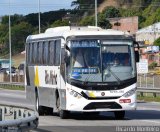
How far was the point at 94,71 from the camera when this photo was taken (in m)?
22.5

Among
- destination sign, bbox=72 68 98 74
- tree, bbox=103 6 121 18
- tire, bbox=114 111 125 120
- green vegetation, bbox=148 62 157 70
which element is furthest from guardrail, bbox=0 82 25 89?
tree, bbox=103 6 121 18

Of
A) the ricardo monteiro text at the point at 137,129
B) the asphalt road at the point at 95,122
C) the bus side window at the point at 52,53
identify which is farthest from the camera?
the bus side window at the point at 52,53

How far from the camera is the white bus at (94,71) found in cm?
2233

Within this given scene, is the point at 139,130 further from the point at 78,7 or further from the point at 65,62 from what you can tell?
the point at 78,7

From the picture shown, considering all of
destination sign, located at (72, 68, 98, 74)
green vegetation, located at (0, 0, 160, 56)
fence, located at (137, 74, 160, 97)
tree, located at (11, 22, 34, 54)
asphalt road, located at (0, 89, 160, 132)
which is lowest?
asphalt road, located at (0, 89, 160, 132)

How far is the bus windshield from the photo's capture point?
73.9 feet

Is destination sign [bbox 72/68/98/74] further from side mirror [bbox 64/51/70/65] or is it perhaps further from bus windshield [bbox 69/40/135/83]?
side mirror [bbox 64/51/70/65]

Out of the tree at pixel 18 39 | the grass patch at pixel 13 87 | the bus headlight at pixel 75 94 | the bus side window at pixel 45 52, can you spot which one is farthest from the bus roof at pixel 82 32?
the tree at pixel 18 39

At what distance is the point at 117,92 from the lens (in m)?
22.4

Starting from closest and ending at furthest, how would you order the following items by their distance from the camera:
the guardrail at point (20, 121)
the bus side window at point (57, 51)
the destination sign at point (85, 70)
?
the guardrail at point (20, 121) < the destination sign at point (85, 70) < the bus side window at point (57, 51)

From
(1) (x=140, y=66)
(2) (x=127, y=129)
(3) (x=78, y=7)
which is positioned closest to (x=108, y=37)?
(2) (x=127, y=129)

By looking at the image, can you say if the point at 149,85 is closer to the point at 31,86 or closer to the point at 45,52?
the point at 31,86

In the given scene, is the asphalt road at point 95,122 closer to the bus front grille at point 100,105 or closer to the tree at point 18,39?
the bus front grille at point 100,105

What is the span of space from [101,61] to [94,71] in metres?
0.42
